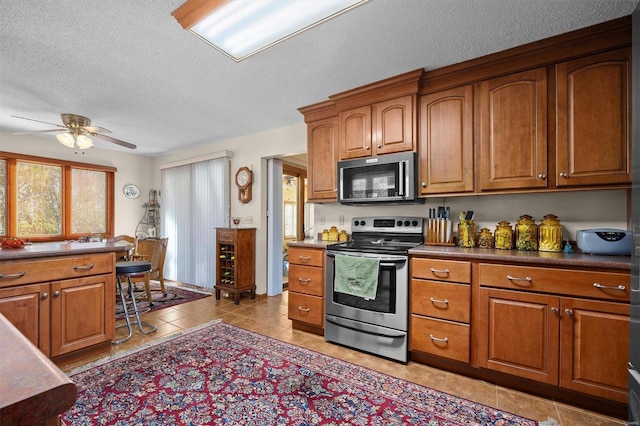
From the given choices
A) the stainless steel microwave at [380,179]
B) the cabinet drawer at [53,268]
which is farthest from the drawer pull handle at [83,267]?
→ the stainless steel microwave at [380,179]

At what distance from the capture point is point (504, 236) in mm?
2297

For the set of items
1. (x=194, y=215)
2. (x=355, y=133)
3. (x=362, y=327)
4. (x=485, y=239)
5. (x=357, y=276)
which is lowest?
(x=362, y=327)

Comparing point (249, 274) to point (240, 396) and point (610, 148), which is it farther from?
point (610, 148)

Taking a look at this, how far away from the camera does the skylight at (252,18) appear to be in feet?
5.18

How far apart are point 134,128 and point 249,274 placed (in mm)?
2541

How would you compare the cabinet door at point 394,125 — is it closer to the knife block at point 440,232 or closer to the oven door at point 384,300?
the knife block at point 440,232

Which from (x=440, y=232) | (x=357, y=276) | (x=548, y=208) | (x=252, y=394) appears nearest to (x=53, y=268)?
(x=252, y=394)

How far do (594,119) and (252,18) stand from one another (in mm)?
2274

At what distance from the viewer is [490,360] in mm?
1979

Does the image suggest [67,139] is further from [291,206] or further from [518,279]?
[518,279]

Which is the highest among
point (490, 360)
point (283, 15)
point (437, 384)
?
point (283, 15)

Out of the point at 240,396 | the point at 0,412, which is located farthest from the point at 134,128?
the point at 0,412

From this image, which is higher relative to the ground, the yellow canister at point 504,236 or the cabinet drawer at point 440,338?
the yellow canister at point 504,236

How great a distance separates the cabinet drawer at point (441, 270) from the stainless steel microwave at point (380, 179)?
59cm
